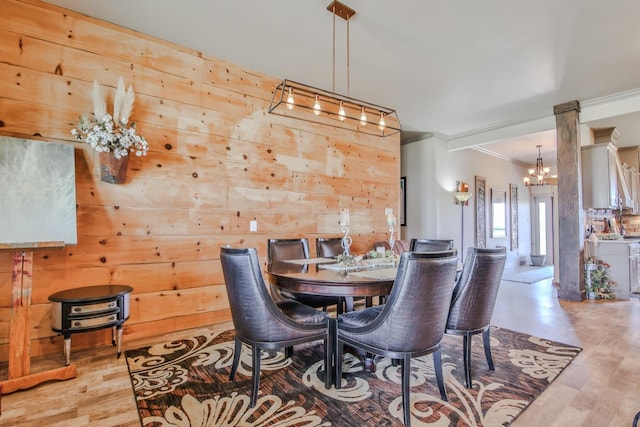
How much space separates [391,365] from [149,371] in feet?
5.99

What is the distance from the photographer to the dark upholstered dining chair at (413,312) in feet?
5.80

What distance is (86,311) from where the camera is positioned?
8.04ft

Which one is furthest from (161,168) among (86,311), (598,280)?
(598,280)

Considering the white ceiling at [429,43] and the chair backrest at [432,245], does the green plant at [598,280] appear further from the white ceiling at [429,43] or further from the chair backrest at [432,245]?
the chair backrest at [432,245]

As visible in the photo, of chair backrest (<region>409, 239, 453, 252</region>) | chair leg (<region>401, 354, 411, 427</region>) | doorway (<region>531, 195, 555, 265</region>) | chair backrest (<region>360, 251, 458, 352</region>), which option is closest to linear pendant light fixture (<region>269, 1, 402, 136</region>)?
chair backrest (<region>409, 239, 453, 252</region>)

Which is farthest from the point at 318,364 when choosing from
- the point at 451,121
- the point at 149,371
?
the point at 451,121

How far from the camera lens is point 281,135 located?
4.17 m

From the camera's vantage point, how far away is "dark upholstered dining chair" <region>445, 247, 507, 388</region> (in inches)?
85.6

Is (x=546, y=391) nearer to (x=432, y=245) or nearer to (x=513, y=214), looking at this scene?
(x=432, y=245)

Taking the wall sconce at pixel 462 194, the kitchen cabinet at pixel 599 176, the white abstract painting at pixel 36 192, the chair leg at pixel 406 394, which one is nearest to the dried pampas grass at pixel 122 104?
the white abstract painting at pixel 36 192

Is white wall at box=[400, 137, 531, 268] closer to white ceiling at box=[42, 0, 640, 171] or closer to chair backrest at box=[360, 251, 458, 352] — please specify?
white ceiling at box=[42, 0, 640, 171]

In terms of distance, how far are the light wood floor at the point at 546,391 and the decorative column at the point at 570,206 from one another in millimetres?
1371

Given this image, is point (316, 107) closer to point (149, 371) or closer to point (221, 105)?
point (221, 105)

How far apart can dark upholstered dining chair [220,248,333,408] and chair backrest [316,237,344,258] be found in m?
1.37
